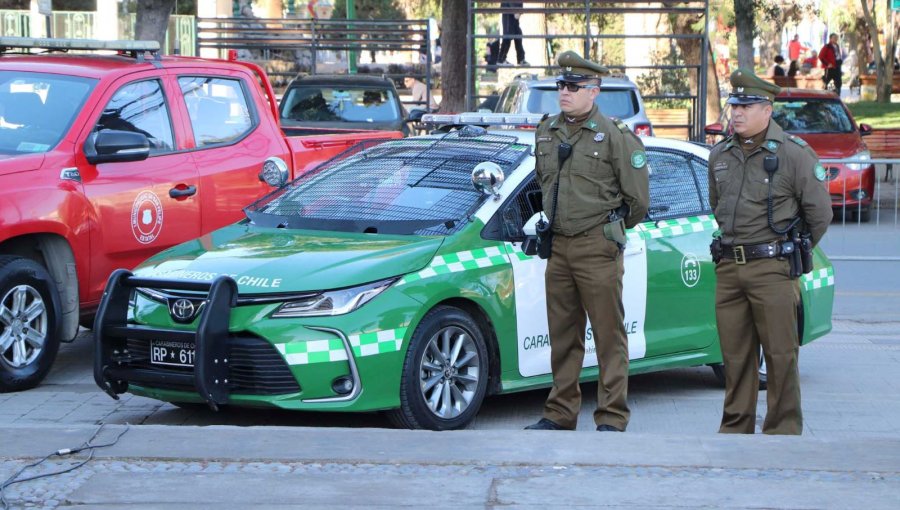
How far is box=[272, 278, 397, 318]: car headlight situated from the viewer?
20.5 feet

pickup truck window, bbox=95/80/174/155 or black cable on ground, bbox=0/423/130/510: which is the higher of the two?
pickup truck window, bbox=95/80/174/155

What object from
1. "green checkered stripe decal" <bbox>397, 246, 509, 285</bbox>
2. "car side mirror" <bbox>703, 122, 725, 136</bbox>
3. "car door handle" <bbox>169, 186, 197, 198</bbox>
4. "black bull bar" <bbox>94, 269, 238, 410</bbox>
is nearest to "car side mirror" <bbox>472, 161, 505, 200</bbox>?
"green checkered stripe decal" <bbox>397, 246, 509, 285</bbox>

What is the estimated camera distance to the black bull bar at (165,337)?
6207mm

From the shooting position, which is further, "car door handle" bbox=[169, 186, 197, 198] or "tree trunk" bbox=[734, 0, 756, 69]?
"tree trunk" bbox=[734, 0, 756, 69]

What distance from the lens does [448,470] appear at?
5336 mm

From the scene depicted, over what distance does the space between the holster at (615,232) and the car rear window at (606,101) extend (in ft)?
32.5

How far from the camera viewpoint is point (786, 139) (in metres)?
6.16

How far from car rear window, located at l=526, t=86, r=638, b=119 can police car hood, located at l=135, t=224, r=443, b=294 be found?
954 centimetres

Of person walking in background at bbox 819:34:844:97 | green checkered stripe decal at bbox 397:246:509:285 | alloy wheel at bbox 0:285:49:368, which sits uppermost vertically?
person walking in background at bbox 819:34:844:97

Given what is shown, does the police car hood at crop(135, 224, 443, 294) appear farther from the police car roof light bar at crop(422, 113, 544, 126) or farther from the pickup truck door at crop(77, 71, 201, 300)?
the police car roof light bar at crop(422, 113, 544, 126)

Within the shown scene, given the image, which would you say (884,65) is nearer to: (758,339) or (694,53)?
(694,53)

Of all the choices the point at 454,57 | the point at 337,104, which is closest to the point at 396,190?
the point at 337,104

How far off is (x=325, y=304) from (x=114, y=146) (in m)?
2.32

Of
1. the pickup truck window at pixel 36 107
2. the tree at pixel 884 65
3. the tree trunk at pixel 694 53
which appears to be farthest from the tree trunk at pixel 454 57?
the pickup truck window at pixel 36 107
